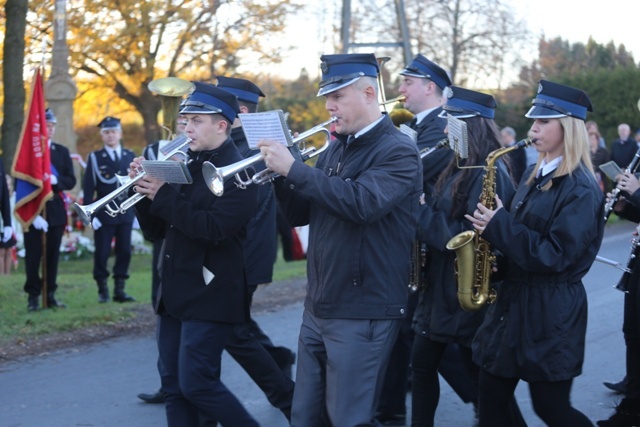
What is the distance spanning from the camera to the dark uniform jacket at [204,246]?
4785 mm

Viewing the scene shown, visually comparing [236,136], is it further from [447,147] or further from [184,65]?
Answer: [184,65]

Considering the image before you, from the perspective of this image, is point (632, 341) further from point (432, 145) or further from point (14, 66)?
point (14, 66)

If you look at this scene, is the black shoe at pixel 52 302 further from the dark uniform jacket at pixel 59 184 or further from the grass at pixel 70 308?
the dark uniform jacket at pixel 59 184

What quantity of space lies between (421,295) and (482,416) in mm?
1078

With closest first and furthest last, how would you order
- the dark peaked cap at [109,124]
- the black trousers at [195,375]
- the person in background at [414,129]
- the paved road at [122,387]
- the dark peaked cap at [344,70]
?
the dark peaked cap at [344,70]
the black trousers at [195,375]
the person in background at [414,129]
the paved road at [122,387]
the dark peaked cap at [109,124]

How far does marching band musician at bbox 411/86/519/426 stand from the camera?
206 inches

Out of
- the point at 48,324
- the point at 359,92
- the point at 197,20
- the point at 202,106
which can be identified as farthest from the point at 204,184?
the point at 197,20

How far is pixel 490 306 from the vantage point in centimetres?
483

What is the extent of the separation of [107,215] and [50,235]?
785mm

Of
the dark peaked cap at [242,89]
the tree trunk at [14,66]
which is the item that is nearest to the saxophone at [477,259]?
the dark peaked cap at [242,89]

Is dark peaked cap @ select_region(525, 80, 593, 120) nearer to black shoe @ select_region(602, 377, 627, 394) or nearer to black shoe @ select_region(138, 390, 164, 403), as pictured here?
black shoe @ select_region(602, 377, 627, 394)

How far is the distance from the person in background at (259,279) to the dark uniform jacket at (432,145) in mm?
984

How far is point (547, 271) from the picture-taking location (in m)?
4.39

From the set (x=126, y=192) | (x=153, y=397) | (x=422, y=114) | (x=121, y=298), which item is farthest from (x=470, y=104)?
(x=121, y=298)
